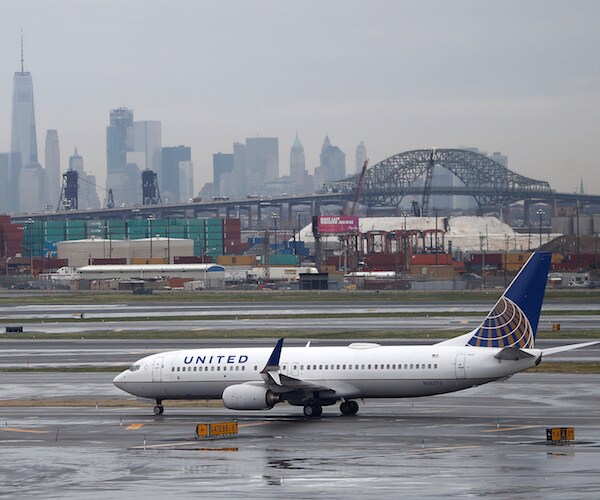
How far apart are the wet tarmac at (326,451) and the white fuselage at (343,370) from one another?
46.4 inches

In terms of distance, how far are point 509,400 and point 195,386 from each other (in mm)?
13770

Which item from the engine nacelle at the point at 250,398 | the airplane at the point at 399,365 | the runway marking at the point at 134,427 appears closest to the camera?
the airplane at the point at 399,365

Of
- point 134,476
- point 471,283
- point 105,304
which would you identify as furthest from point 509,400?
point 471,283

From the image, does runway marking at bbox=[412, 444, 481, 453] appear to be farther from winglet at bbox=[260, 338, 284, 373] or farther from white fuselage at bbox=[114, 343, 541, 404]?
winglet at bbox=[260, 338, 284, 373]

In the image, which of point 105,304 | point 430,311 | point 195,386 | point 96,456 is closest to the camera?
point 96,456

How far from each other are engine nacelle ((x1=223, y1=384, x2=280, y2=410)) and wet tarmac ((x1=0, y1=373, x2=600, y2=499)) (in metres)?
0.88

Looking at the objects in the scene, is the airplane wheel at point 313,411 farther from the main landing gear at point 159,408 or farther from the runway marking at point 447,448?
the runway marking at point 447,448

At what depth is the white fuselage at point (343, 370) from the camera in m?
47.7

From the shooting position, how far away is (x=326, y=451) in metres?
40.5

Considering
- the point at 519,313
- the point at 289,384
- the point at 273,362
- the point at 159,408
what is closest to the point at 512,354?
the point at 519,313

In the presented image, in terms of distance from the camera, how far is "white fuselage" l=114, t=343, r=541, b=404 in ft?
157

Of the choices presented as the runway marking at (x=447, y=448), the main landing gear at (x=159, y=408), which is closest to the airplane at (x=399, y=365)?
the main landing gear at (x=159, y=408)

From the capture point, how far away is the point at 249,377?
5128 centimetres

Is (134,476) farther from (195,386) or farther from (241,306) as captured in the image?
(241,306)
